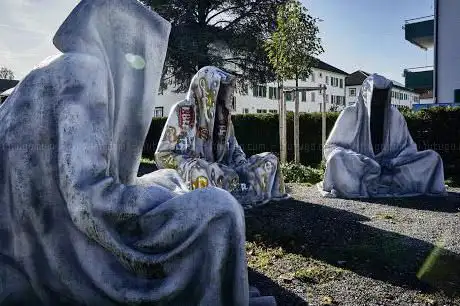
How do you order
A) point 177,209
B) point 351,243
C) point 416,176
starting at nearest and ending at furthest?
point 177,209 < point 351,243 < point 416,176

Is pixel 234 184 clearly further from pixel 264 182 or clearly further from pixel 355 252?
pixel 355 252

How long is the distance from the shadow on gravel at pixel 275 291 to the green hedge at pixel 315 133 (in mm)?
10657

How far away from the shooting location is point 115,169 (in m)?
2.42

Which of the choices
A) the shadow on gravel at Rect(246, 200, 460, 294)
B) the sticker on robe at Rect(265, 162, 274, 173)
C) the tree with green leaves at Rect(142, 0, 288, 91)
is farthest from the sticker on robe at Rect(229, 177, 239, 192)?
the tree with green leaves at Rect(142, 0, 288, 91)

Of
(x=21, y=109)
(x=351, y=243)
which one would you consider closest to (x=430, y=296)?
(x=351, y=243)

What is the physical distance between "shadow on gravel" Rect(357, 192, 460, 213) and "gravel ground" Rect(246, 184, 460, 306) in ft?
0.10

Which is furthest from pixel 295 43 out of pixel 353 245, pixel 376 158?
pixel 353 245

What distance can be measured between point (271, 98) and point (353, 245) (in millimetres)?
41837

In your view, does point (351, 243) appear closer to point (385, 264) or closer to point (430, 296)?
point (385, 264)

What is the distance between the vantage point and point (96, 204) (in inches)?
82.5

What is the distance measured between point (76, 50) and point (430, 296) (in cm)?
298

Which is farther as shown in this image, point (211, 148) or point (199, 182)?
point (211, 148)

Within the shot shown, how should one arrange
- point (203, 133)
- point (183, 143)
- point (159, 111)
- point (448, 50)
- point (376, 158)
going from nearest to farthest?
point (183, 143), point (203, 133), point (376, 158), point (448, 50), point (159, 111)

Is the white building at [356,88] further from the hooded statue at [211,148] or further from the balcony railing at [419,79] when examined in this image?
the hooded statue at [211,148]
